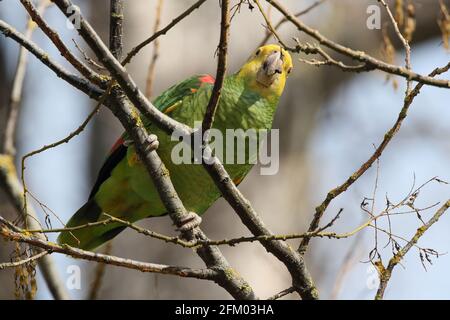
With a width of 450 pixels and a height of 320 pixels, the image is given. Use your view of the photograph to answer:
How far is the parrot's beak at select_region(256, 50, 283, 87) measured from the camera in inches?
133

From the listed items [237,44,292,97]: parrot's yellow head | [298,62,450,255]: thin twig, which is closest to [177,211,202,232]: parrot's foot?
[298,62,450,255]: thin twig

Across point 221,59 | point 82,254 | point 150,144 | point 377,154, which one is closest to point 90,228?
A: point 150,144

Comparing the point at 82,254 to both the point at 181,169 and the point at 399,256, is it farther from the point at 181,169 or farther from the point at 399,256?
the point at 181,169

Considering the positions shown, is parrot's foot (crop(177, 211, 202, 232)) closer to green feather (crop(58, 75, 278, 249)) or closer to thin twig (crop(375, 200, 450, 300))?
green feather (crop(58, 75, 278, 249))

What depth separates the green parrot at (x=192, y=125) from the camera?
129 inches

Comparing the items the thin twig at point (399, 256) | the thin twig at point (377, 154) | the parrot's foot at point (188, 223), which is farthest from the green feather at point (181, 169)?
the thin twig at point (399, 256)

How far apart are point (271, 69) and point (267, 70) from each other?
24 mm

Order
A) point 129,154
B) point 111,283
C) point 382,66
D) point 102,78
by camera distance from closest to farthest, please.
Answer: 1. point 382,66
2. point 102,78
3. point 129,154
4. point 111,283

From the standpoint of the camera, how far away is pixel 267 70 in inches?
134

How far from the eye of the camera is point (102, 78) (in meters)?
2.39

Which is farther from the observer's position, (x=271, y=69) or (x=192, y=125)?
(x=271, y=69)
